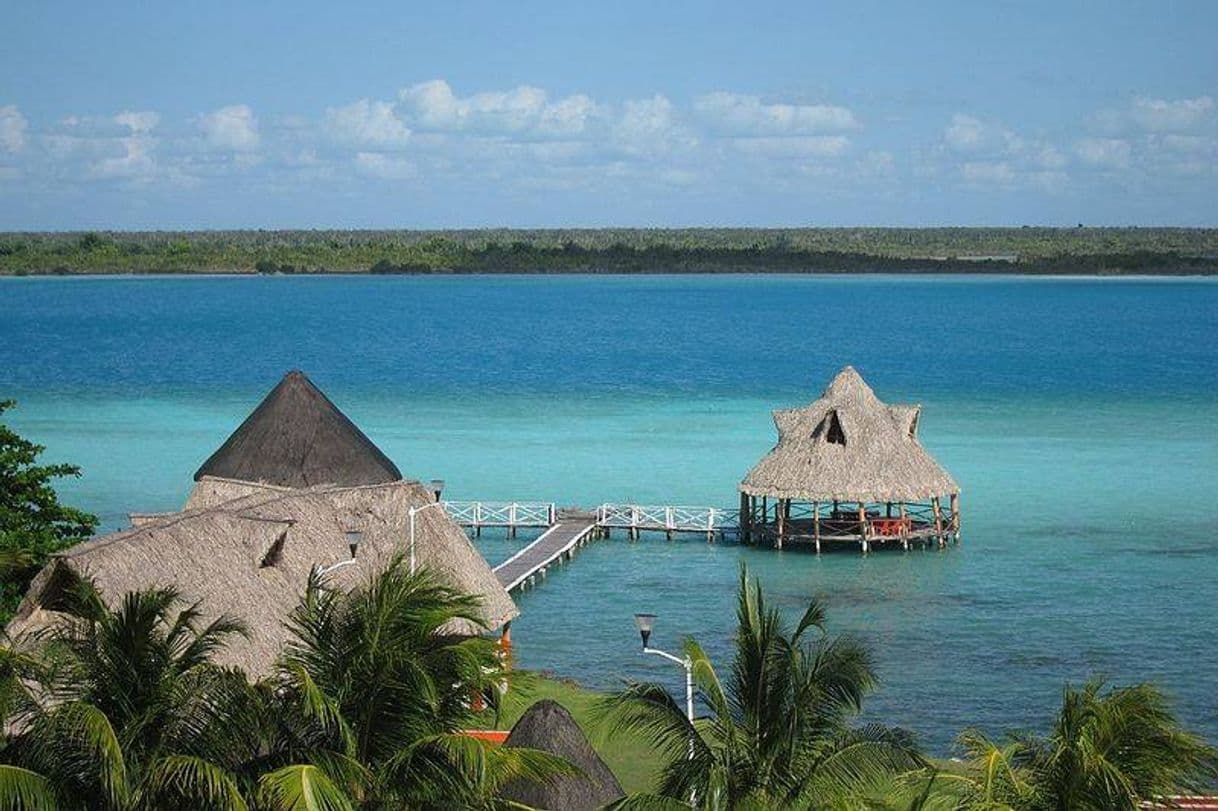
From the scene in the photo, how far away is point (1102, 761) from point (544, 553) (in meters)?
25.1

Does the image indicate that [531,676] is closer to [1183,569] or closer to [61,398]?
[1183,569]

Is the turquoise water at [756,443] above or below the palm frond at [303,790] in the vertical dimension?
below

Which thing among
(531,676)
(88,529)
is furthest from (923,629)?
(531,676)

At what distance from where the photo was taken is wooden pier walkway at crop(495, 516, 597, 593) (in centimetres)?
3488

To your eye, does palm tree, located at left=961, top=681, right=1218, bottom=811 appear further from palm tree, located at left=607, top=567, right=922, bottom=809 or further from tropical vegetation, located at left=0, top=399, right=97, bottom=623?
tropical vegetation, located at left=0, top=399, right=97, bottom=623

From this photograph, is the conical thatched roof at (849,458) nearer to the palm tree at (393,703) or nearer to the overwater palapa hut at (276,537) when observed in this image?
the overwater palapa hut at (276,537)

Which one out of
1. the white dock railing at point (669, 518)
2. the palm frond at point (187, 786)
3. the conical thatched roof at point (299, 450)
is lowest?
the white dock railing at point (669, 518)

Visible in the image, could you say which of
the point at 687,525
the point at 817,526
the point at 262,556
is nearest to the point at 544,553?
the point at 687,525

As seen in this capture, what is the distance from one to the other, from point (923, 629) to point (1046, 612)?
2575 millimetres

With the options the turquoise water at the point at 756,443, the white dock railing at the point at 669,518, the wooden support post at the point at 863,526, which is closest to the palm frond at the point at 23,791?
the turquoise water at the point at 756,443

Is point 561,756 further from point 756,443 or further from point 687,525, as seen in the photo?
point 756,443

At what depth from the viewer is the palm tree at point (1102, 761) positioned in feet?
41.4

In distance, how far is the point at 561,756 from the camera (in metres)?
16.5

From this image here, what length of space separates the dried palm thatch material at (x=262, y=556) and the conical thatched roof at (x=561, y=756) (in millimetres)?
1999
